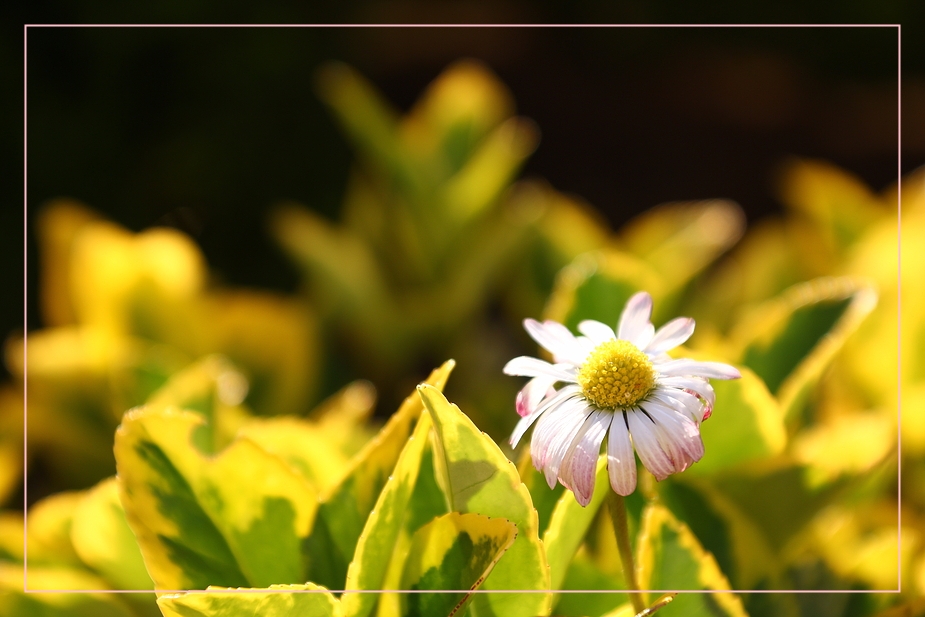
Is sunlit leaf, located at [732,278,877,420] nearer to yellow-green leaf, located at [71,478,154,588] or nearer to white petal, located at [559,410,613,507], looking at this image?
white petal, located at [559,410,613,507]

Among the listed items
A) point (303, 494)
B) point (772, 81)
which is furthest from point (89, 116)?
point (772, 81)

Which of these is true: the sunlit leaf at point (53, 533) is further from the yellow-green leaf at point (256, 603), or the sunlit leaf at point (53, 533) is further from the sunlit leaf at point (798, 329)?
the sunlit leaf at point (798, 329)

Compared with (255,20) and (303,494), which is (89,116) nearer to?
(255,20)

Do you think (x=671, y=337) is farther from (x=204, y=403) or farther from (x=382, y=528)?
(x=204, y=403)

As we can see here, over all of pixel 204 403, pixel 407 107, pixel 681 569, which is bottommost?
pixel 681 569

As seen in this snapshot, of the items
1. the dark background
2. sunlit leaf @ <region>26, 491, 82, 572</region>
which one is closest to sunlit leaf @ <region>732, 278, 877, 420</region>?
the dark background

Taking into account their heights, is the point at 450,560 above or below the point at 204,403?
below

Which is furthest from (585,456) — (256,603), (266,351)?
(266,351)
